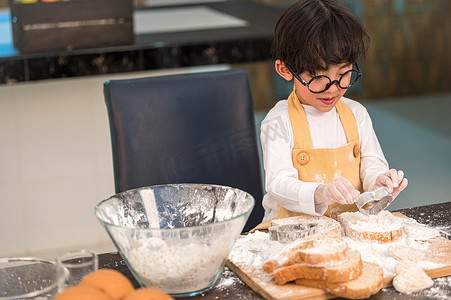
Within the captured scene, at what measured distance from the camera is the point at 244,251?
1.33 m

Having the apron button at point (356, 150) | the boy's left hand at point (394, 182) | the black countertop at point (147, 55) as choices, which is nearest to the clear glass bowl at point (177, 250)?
the boy's left hand at point (394, 182)

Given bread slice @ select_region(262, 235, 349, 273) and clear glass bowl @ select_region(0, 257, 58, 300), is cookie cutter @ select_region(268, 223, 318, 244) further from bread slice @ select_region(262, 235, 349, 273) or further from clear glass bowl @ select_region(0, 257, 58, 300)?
clear glass bowl @ select_region(0, 257, 58, 300)

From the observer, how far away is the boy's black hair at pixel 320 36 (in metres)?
1.52

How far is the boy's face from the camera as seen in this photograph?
60.1 inches

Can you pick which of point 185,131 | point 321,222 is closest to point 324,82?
point 321,222

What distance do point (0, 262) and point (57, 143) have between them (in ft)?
6.40

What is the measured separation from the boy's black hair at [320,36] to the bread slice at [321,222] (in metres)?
0.31

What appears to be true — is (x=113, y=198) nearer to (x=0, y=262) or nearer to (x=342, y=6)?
(x=0, y=262)

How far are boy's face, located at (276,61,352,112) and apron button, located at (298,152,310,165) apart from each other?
0.10 metres

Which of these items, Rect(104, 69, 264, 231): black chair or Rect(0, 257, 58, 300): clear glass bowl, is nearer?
Rect(0, 257, 58, 300): clear glass bowl

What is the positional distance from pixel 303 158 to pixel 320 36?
28 cm

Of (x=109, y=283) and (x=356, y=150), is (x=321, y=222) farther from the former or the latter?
(x=109, y=283)

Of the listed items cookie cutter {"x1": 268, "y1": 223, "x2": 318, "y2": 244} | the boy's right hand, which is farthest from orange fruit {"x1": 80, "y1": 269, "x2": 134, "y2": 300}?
the boy's right hand

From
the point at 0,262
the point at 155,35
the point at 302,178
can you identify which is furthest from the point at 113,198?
the point at 155,35
